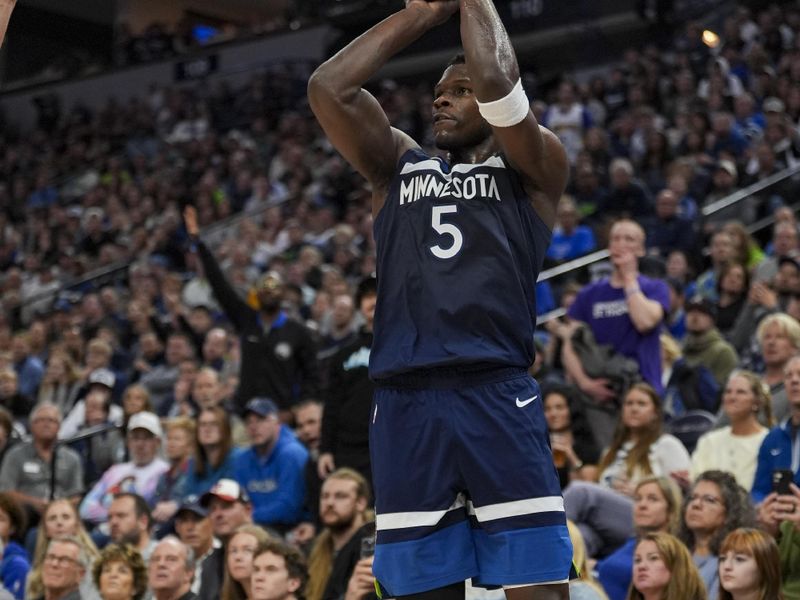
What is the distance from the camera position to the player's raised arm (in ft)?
10.5

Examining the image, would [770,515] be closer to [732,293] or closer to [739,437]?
[739,437]

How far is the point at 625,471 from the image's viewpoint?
A: 6.79 m

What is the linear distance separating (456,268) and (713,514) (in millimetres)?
2931

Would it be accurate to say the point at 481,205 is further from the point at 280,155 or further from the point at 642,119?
the point at 280,155

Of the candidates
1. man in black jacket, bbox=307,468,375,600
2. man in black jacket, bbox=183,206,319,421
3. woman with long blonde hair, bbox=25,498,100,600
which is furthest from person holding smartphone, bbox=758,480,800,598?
man in black jacket, bbox=183,206,319,421

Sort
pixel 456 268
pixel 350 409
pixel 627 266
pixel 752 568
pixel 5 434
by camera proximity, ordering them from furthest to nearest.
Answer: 1. pixel 5 434
2. pixel 627 266
3. pixel 350 409
4. pixel 752 568
5. pixel 456 268

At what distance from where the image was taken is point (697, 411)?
7.76 metres

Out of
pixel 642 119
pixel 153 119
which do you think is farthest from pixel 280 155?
pixel 642 119

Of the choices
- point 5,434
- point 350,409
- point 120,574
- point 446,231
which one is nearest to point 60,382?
point 5,434

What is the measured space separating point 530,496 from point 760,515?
8.97 ft

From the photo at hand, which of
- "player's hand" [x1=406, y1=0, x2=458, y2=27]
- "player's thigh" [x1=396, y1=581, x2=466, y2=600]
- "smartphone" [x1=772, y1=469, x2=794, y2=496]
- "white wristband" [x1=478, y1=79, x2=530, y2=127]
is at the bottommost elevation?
"smartphone" [x1=772, y1=469, x2=794, y2=496]

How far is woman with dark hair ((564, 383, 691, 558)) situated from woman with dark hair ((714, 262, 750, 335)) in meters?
2.44

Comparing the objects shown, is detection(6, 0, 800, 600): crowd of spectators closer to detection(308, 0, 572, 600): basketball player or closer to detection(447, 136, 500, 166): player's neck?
detection(308, 0, 572, 600): basketball player

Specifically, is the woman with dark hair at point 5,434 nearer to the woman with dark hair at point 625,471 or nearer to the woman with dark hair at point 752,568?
the woman with dark hair at point 625,471
